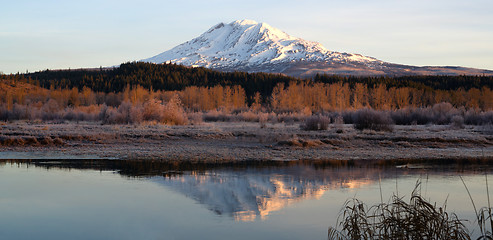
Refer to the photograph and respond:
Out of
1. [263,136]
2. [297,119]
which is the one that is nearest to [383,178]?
[263,136]

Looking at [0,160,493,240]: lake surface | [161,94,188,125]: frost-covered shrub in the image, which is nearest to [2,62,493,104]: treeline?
[161,94,188,125]: frost-covered shrub

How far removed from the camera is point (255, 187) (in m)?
13.2

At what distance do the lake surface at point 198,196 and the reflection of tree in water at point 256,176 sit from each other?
0.09 feet

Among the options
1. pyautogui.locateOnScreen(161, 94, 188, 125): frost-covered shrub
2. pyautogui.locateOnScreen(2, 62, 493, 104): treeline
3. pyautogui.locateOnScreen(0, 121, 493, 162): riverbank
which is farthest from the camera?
pyautogui.locateOnScreen(2, 62, 493, 104): treeline

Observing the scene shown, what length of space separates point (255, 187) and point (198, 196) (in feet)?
6.18

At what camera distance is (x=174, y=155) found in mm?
20750

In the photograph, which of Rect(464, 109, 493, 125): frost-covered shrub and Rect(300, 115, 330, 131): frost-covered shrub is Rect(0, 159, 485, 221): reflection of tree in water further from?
Rect(464, 109, 493, 125): frost-covered shrub

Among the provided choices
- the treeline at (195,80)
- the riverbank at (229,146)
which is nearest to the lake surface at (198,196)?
the riverbank at (229,146)

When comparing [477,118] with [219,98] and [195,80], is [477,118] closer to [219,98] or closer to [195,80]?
[219,98]

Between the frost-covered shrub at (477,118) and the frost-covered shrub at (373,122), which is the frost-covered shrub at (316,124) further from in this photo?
the frost-covered shrub at (477,118)

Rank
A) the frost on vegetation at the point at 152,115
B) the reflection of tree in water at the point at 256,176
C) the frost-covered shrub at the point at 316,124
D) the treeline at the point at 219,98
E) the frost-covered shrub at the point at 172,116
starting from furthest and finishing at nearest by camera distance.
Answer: the treeline at the point at 219,98
the frost-covered shrub at the point at 172,116
the frost on vegetation at the point at 152,115
the frost-covered shrub at the point at 316,124
the reflection of tree in water at the point at 256,176

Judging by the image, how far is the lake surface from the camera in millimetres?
9062

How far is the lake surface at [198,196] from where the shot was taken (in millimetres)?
9062

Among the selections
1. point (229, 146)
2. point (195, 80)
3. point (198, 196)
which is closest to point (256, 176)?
point (198, 196)
